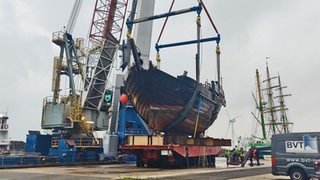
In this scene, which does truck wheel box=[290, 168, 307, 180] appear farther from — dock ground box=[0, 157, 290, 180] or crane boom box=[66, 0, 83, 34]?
crane boom box=[66, 0, 83, 34]

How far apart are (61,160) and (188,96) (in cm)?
1186

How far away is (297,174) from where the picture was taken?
1296 cm

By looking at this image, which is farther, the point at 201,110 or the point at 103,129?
the point at 103,129

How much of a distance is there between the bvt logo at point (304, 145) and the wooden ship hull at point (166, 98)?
901 cm

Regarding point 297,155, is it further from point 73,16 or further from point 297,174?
point 73,16

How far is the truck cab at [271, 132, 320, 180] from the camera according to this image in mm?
12578

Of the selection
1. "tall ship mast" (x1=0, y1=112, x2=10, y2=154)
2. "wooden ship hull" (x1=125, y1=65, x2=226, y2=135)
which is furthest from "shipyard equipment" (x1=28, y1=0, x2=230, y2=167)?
"tall ship mast" (x1=0, y1=112, x2=10, y2=154)

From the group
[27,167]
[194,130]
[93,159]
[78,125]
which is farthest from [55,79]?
[194,130]

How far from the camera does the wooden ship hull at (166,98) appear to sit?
2022 centimetres

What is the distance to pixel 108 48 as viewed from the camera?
34594mm

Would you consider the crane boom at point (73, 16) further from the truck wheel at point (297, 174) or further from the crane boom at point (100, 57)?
the truck wheel at point (297, 174)

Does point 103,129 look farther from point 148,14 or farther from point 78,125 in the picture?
point 148,14

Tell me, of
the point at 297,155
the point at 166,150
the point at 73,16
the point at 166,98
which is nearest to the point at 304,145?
the point at 297,155

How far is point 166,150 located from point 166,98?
3543mm
